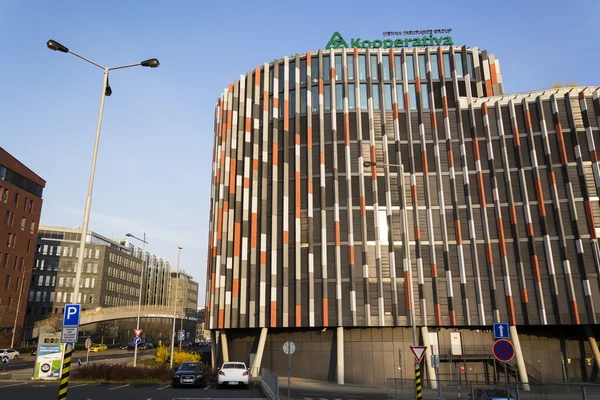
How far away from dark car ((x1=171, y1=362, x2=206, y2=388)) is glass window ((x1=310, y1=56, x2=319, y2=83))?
31.6m

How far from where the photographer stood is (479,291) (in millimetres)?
41875

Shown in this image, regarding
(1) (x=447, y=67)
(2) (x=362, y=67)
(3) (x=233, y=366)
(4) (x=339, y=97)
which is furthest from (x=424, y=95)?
(3) (x=233, y=366)

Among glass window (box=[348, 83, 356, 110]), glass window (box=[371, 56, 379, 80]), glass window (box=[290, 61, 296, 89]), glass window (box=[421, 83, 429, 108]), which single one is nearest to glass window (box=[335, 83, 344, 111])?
glass window (box=[348, 83, 356, 110])

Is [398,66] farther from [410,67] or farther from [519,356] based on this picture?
[519,356]

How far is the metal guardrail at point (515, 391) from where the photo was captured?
1595cm

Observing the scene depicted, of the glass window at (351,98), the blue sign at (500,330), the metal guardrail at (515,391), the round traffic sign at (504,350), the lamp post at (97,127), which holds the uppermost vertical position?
the glass window at (351,98)

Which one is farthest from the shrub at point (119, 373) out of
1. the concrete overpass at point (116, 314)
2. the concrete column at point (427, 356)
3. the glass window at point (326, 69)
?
the concrete overpass at point (116, 314)

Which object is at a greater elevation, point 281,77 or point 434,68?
point 281,77

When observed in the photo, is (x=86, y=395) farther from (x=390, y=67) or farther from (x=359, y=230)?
(x=390, y=67)

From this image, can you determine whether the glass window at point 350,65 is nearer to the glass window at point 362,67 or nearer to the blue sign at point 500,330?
the glass window at point 362,67

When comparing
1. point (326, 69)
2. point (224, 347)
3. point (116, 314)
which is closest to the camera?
point (224, 347)

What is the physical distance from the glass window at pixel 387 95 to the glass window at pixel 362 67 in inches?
97.5

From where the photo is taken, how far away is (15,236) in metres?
79.5

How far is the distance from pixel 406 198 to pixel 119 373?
95.5 feet
